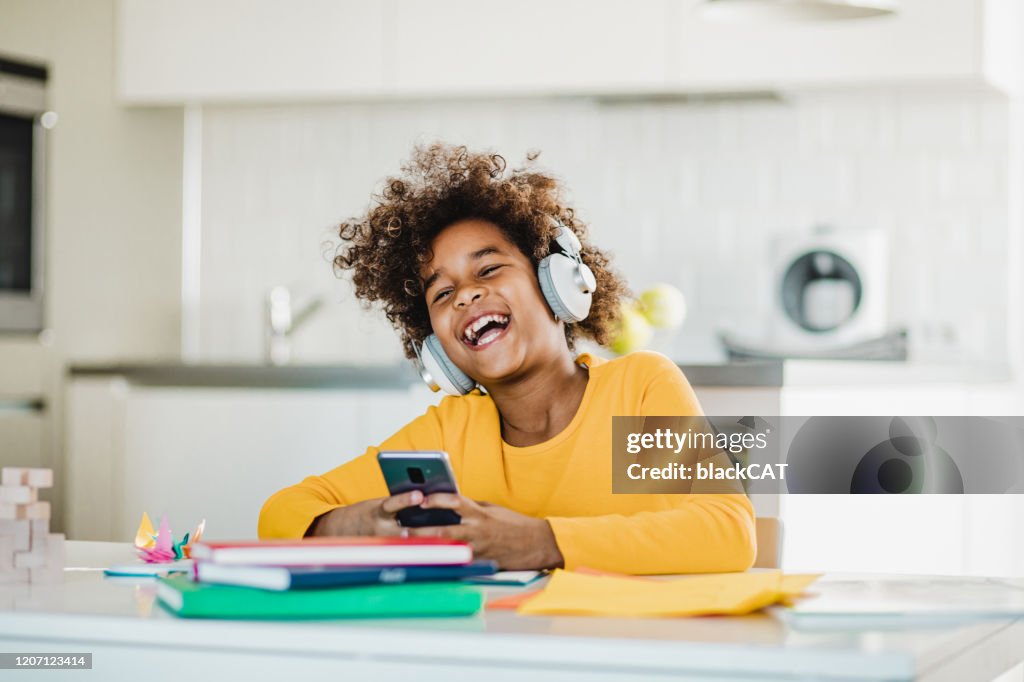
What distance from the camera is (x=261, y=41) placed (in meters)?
3.89

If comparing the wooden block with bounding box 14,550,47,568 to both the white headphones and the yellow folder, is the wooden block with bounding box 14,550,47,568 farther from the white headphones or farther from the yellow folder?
the white headphones

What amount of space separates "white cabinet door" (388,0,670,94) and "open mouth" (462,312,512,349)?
78.2 inches

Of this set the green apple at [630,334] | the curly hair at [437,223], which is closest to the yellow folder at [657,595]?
the curly hair at [437,223]

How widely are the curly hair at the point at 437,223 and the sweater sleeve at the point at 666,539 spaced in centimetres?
56

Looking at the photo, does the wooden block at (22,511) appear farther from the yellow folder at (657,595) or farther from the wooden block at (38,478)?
the yellow folder at (657,595)

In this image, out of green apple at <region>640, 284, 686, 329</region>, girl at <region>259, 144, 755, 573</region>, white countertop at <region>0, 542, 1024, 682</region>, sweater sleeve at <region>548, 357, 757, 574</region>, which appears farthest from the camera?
green apple at <region>640, 284, 686, 329</region>

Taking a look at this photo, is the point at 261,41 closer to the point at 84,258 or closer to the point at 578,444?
the point at 84,258

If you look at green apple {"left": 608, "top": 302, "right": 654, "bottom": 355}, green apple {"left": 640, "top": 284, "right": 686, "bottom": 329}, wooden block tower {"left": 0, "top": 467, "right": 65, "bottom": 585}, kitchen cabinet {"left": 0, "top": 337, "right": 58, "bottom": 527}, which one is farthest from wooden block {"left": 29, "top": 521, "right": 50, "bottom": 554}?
kitchen cabinet {"left": 0, "top": 337, "right": 58, "bottom": 527}

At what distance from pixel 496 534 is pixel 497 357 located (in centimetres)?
49

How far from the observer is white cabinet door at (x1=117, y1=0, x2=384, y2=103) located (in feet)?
12.5

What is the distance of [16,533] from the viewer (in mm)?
1249

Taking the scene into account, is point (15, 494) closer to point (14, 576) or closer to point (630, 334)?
point (14, 576)

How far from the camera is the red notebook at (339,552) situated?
3.28 ft

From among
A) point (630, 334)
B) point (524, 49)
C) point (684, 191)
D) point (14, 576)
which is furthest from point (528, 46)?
point (14, 576)
